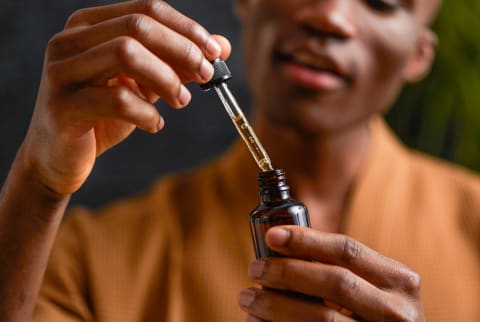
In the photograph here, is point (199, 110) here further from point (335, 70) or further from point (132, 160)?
point (335, 70)

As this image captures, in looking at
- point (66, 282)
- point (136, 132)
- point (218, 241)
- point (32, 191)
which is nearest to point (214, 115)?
point (136, 132)

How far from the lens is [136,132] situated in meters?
0.97

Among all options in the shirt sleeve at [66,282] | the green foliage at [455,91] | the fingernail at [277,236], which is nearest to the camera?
the fingernail at [277,236]

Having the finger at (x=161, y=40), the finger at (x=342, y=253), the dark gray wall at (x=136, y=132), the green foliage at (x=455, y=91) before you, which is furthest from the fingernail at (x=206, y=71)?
the green foliage at (x=455, y=91)

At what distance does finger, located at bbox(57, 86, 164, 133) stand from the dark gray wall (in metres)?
0.21

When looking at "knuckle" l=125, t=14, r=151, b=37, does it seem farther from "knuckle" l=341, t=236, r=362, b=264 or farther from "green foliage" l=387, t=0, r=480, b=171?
"green foliage" l=387, t=0, r=480, b=171

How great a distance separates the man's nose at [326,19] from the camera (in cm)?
76

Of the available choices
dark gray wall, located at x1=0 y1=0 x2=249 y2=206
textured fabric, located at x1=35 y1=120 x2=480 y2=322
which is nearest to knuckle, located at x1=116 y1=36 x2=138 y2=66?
dark gray wall, located at x1=0 y1=0 x2=249 y2=206

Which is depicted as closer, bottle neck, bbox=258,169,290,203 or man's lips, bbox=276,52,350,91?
bottle neck, bbox=258,169,290,203

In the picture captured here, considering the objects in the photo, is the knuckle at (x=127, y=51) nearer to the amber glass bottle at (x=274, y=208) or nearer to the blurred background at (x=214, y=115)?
the amber glass bottle at (x=274, y=208)

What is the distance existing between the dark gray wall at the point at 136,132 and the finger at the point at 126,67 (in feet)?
0.69

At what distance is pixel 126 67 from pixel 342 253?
0.59 ft

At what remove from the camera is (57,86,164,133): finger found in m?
0.44

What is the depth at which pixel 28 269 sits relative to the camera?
1.69 ft
